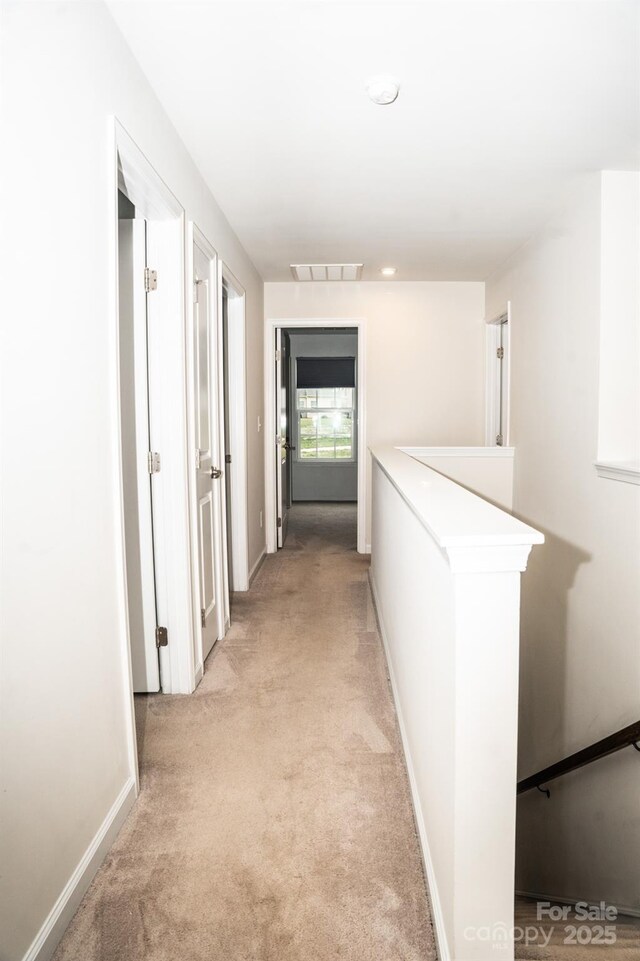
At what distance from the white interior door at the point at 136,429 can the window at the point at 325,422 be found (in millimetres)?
6163

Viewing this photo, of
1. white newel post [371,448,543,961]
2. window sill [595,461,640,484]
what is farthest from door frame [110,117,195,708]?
window sill [595,461,640,484]

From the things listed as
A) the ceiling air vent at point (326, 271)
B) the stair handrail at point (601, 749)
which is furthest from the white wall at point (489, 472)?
the stair handrail at point (601, 749)

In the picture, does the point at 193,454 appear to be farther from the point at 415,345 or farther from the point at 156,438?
the point at 415,345

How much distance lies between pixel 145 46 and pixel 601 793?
3566 millimetres

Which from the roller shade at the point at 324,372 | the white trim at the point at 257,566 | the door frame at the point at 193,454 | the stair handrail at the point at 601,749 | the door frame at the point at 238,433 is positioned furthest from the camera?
the roller shade at the point at 324,372

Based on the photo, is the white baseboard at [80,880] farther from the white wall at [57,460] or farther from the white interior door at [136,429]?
the white interior door at [136,429]

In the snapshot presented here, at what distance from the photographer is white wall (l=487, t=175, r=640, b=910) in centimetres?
253

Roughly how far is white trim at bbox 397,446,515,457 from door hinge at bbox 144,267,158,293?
2295 millimetres

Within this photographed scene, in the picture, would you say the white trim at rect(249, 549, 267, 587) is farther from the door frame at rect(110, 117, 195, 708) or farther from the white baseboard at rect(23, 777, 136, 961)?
the white baseboard at rect(23, 777, 136, 961)

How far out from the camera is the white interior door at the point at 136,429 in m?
2.37

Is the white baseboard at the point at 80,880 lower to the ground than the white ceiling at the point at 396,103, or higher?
lower

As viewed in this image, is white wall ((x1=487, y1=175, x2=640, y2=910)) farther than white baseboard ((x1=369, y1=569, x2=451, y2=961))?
Yes

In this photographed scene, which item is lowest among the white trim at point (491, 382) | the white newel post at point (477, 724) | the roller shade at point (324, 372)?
the white newel post at point (477, 724)

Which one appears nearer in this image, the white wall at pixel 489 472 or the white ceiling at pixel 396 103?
the white ceiling at pixel 396 103
